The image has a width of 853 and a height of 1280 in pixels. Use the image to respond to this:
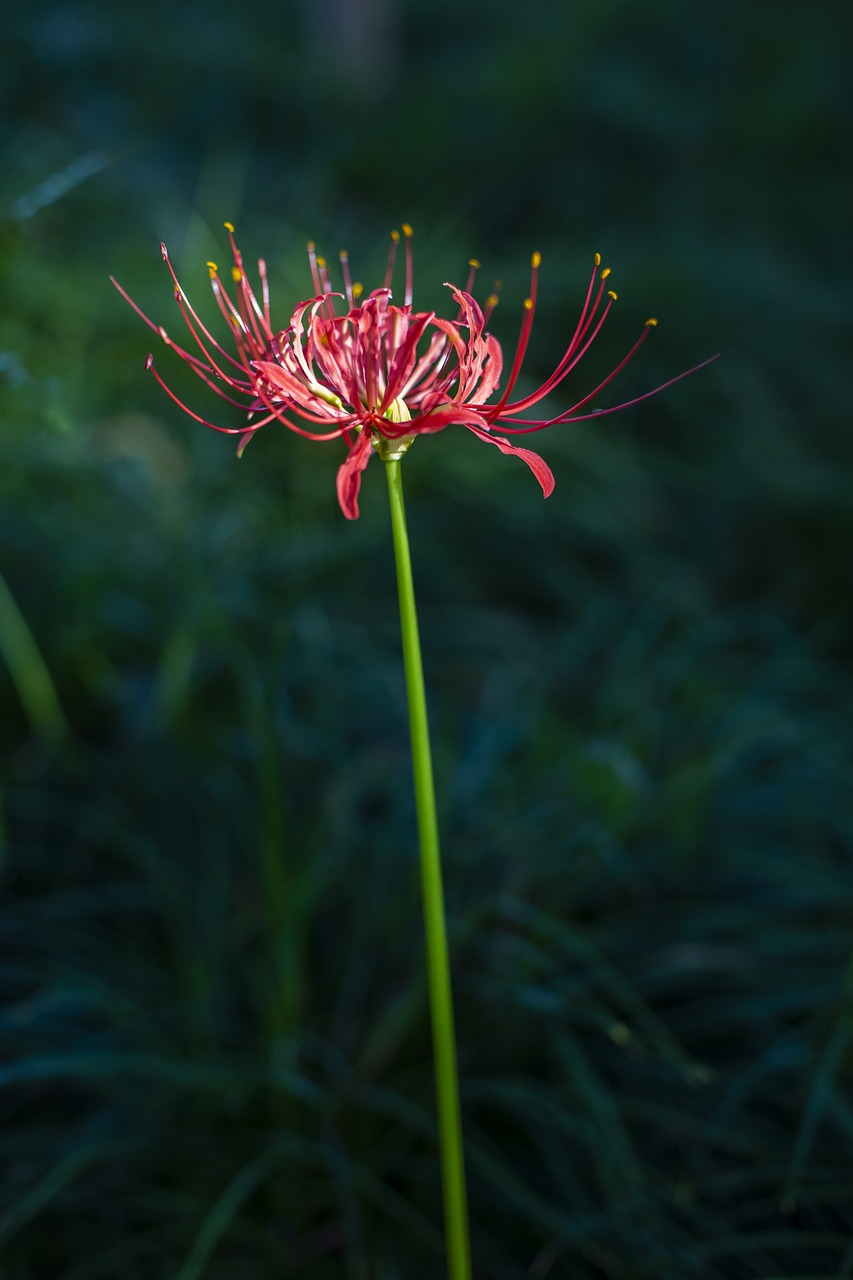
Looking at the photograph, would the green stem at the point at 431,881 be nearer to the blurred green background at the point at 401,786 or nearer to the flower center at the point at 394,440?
the flower center at the point at 394,440

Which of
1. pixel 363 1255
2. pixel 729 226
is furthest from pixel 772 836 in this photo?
pixel 729 226

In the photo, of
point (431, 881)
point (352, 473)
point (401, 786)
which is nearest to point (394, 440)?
point (352, 473)

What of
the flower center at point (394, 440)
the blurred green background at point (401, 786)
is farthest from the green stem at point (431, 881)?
the blurred green background at point (401, 786)

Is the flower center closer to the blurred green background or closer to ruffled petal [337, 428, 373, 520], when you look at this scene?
ruffled petal [337, 428, 373, 520]

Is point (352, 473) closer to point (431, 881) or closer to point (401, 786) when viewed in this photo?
point (431, 881)

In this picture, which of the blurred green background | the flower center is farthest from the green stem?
the blurred green background
